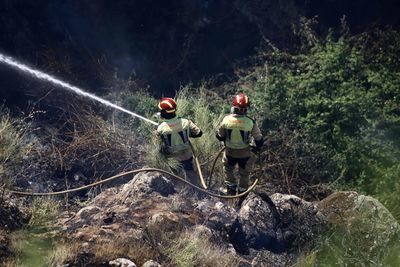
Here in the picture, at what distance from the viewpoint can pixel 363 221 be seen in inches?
262

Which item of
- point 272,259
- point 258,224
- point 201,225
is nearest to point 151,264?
point 201,225

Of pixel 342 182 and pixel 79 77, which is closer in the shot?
pixel 342 182

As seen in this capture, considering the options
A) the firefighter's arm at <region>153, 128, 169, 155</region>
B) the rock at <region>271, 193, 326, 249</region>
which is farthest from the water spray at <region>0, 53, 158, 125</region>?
the rock at <region>271, 193, 326, 249</region>

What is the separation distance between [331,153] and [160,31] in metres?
4.10

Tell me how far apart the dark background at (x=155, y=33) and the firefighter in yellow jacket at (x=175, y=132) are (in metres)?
2.60

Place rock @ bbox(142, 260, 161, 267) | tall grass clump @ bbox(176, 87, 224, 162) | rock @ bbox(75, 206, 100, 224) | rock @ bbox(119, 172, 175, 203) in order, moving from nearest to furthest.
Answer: rock @ bbox(142, 260, 161, 267), rock @ bbox(75, 206, 100, 224), rock @ bbox(119, 172, 175, 203), tall grass clump @ bbox(176, 87, 224, 162)

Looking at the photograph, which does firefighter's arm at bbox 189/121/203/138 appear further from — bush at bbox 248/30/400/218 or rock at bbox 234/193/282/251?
bush at bbox 248/30/400/218

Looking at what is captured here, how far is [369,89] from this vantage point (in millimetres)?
9180

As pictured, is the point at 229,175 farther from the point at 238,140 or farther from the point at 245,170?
A: the point at 238,140

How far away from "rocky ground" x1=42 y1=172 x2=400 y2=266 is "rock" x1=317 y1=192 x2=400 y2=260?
12 mm

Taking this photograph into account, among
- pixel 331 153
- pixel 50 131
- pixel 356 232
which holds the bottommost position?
pixel 356 232

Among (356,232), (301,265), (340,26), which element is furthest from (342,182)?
(340,26)

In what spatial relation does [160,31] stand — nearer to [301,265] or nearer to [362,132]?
[362,132]

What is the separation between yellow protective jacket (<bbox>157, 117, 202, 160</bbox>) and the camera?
7.07m
